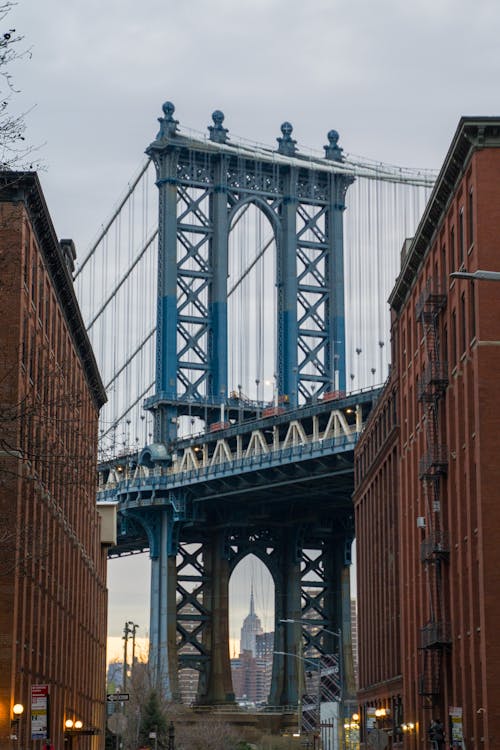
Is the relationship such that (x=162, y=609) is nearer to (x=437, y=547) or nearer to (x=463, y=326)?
(x=437, y=547)

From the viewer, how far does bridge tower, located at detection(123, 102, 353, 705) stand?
14600cm

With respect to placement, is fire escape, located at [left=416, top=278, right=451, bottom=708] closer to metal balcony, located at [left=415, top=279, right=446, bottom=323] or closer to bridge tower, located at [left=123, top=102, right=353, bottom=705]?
metal balcony, located at [left=415, top=279, right=446, bottom=323]

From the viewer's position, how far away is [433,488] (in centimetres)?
6588

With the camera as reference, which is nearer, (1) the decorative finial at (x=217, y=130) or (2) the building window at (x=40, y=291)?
(2) the building window at (x=40, y=291)

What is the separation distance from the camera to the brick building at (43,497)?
46.8 meters

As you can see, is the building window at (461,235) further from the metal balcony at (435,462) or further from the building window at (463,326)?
the metal balcony at (435,462)

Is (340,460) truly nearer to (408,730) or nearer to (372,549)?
(372,549)

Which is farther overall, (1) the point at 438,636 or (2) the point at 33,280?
(1) the point at 438,636

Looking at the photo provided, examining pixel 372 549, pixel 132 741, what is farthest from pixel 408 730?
pixel 132 741

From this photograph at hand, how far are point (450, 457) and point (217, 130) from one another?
90.4 metres

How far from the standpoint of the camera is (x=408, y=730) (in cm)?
7638

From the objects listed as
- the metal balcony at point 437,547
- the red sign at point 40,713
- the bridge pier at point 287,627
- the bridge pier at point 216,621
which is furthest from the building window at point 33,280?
the bridge pier at point 216,621

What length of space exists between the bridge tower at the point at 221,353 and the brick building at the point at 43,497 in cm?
4548

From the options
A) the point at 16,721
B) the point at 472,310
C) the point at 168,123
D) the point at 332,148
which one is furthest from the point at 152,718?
the point at 472,310
